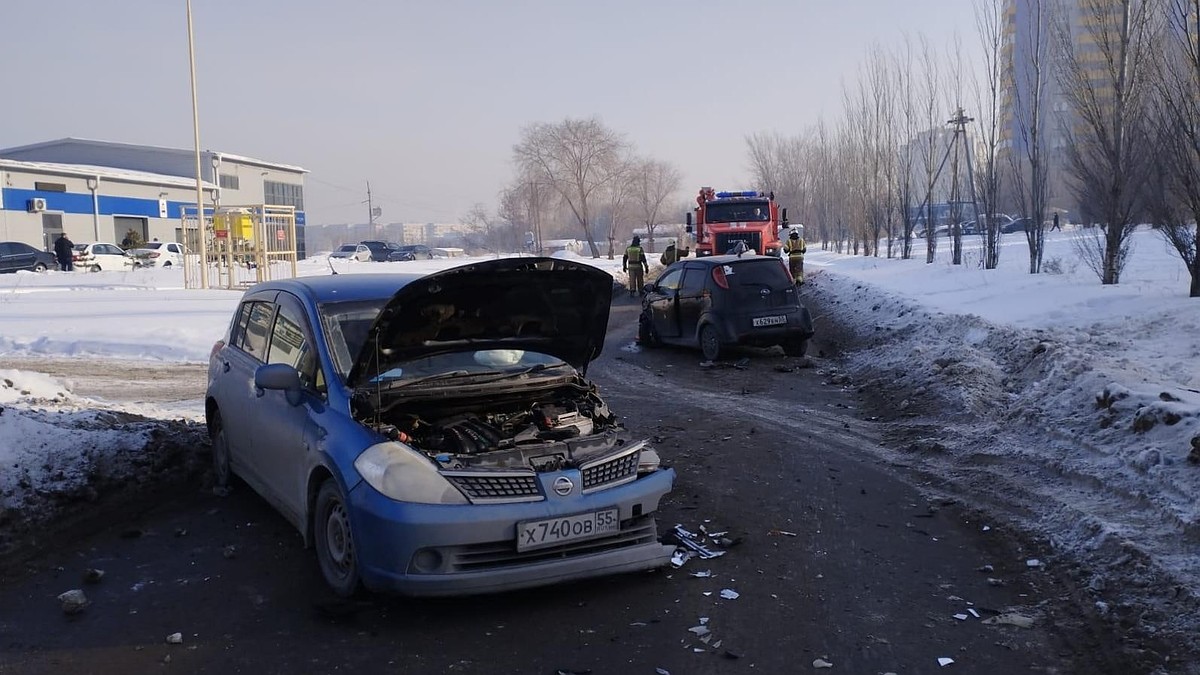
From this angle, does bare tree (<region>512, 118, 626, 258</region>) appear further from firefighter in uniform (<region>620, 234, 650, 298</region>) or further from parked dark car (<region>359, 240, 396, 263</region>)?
firefighter in uniform (<region>620, 234, 650, 298</region>)

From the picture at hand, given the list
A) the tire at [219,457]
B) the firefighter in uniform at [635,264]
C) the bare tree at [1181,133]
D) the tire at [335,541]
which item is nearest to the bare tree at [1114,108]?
the bare tree at [1181,133]

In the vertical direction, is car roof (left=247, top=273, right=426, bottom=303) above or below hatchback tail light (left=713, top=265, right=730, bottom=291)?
above

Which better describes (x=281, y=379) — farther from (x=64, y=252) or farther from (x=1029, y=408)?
(x=64, y=252)

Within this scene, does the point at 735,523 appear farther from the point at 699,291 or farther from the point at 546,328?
the point at 699,291

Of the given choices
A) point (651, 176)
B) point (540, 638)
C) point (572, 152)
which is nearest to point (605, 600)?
point (540, 638)

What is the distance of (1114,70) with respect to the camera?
59.5 feet

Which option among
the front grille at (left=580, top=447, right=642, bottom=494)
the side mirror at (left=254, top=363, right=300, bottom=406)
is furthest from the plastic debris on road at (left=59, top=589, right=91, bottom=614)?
the front grille at (left=580, top=447, right=642, bottom=494)

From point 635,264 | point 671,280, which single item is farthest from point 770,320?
point 635,264

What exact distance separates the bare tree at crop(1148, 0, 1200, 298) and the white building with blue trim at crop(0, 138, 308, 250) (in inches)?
1286

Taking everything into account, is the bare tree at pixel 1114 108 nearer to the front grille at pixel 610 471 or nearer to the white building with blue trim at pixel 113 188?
the front grille at pixel 610 471

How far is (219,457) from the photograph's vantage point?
7.06 metres

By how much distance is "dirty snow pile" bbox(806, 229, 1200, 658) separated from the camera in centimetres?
508

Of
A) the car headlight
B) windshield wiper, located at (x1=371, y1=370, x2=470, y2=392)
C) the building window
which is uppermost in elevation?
the building window

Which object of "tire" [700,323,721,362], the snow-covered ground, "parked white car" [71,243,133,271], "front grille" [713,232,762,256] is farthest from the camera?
"parked white car" [71,243,133,271]
